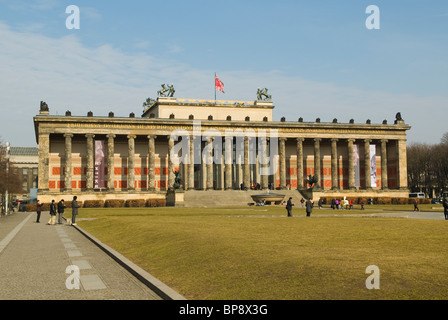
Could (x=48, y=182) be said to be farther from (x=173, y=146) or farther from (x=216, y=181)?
(x=216, y=181)

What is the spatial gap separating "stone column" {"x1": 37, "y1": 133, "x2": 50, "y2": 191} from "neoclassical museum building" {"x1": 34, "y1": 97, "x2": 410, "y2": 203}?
0.62ft

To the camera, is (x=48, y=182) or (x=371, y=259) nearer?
(x=371, y=259)

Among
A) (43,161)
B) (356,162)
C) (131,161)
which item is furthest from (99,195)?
(356,162)

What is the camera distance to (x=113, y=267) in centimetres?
1850

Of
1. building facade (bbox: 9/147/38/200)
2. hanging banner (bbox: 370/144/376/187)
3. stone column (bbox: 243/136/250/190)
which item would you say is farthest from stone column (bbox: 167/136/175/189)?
building facade (bbox: 9/147/38/200)

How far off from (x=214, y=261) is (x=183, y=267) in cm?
107

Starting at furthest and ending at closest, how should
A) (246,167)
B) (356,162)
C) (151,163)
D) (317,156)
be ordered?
(356,162) < (317,156) < (246,167) < (151,163)

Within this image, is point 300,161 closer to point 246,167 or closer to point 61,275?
point 246,167

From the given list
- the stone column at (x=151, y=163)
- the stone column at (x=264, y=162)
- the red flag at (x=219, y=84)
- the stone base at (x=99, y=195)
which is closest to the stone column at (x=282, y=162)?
the stone column at (x=264, y=162)

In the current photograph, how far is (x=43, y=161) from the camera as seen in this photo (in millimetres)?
95062

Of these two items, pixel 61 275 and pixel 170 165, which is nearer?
pixel 61 275

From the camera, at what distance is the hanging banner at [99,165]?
96500 mm

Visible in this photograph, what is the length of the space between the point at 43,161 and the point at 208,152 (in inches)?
1274

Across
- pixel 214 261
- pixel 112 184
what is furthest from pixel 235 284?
pixel 112 184
